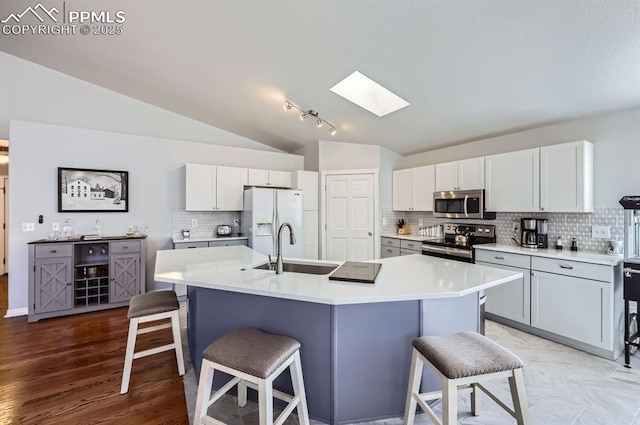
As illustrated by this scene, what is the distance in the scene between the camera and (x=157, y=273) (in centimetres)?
197

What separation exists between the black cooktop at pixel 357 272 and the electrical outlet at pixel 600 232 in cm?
252

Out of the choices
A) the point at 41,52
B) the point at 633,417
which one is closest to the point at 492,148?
the point at 633,417

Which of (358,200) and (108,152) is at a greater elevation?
(108,152)

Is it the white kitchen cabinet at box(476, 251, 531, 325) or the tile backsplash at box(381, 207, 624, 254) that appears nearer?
the tile backsplash at box(381, 207, 624, 254)

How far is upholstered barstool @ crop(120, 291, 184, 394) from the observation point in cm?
208

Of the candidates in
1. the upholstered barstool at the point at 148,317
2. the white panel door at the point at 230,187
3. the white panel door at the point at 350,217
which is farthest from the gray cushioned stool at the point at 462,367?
the white panel door at the point at 230,187

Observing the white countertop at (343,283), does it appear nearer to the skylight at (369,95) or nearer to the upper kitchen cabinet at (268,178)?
the skylight at (369,95)

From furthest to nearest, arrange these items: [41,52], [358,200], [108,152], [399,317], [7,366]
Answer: [358,200] → [108,152] → [41,52] → [7,366] → [399,317]

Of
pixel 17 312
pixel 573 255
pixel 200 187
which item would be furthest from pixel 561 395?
pixel 17 312

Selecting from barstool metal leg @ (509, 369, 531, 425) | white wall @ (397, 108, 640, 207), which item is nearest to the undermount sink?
barstool metal leg @ (509, 369, 531, 425)

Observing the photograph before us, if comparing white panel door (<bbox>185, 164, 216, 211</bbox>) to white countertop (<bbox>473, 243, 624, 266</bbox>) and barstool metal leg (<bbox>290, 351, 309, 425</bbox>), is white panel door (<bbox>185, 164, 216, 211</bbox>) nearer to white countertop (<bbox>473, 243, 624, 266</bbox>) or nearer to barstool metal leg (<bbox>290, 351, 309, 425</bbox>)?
barstool metal leg (<bbox>290, 351, 309, 425</bbox>)

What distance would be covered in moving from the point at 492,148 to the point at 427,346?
3390 mm

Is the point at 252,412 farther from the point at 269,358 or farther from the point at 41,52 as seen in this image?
the point at 41,52

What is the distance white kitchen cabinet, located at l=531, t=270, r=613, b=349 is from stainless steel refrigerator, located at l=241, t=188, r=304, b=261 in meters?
3.18
